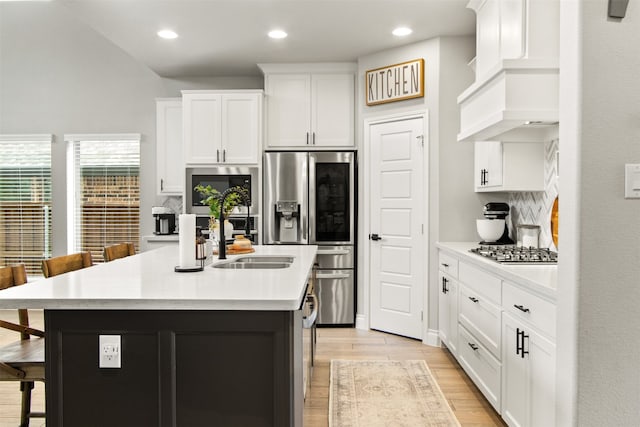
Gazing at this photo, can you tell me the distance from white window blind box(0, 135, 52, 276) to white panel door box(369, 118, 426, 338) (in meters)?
3.91

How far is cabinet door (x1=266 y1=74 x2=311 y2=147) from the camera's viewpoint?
4742 mm

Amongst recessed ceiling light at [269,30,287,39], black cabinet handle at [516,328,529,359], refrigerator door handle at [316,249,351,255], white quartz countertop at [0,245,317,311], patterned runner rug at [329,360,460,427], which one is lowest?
patterned runner rug at [329,360,460,427]

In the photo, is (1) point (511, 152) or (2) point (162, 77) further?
(2) point (162, 77)

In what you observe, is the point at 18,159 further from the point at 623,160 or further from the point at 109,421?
the point at 623,160

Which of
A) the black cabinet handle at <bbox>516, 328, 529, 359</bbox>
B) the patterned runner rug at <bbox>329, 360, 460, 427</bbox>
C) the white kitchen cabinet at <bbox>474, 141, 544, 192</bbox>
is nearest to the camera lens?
the black cabinet handle at <bbox>516, 328, 529, 359</bbox>

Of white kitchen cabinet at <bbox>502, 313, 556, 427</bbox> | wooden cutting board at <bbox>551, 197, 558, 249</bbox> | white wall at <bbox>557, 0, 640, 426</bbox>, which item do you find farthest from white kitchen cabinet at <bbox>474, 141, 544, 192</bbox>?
white wall at <bbox>557, 0, 640, 426</bbox>

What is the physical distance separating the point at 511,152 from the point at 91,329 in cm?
285

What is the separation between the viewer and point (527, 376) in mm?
2139

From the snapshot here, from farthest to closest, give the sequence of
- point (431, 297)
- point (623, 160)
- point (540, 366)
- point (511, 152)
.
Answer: point (431, 297), point (511, 152), point (540, 366), point (623, 160)

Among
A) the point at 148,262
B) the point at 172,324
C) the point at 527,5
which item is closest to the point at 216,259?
the point at 148,262

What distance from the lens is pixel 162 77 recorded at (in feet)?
17.5

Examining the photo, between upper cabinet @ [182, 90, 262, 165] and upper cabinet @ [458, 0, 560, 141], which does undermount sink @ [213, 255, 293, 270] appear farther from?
upper cabinet @ [182, 90, 262, 165]

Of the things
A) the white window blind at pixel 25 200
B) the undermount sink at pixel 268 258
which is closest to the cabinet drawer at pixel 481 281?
the undermount sink at pixel 268 258

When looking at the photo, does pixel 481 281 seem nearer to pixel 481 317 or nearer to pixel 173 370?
pixel 481 317
